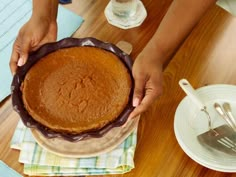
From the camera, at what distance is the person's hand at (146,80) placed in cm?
84

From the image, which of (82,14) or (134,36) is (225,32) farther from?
(82,14)

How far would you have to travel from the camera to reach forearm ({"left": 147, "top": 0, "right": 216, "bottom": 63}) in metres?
0.94

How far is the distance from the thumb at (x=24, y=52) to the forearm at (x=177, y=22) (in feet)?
0.89

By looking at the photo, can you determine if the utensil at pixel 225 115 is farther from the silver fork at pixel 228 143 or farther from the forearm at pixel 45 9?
the forearm at pixel 45 9

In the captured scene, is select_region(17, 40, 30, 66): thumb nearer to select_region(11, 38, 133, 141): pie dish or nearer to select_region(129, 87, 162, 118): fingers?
select_region(11, 38, 133, 141): pie dish

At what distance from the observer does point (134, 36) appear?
1094 millimetres

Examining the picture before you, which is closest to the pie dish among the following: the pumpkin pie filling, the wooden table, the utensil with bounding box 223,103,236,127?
the pumpkin pie filling

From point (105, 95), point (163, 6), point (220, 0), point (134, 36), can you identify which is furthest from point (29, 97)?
point (220, 0)

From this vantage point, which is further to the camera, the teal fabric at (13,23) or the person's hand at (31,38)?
the teal fabric at (13,23)

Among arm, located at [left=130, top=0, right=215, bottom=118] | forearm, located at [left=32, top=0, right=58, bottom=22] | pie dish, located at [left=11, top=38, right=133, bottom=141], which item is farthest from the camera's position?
forearm, located at [left=32, top=0, right=58, bottom=22]

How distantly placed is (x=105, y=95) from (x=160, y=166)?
7.1 inches

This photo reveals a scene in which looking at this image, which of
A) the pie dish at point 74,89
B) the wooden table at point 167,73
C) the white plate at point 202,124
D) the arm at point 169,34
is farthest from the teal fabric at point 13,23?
the white plate at point 202,124

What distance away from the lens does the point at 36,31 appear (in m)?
1.01

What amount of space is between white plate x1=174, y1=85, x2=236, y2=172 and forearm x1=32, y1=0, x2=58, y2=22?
1.27ft
